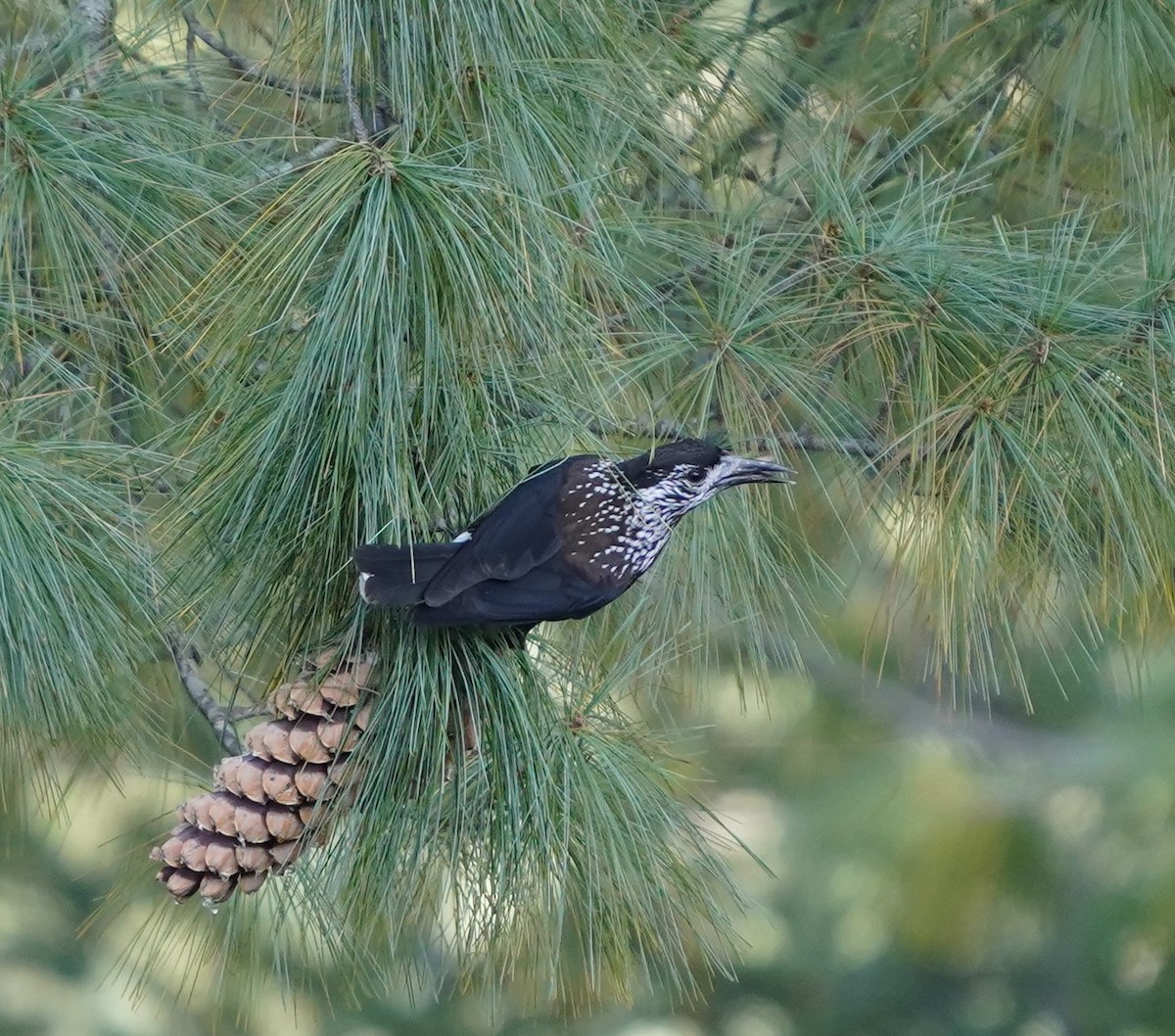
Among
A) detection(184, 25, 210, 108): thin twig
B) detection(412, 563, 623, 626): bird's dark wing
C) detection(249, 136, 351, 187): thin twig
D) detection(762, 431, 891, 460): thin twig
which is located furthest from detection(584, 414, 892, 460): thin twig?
detection(184, 25, 210, 108): thin twig

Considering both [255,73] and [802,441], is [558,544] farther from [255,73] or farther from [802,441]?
[255,73]

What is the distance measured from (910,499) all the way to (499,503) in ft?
1.21

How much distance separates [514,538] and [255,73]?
40 centimetres

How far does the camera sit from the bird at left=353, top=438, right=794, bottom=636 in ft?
2.66

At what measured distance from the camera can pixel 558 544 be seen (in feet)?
3.13

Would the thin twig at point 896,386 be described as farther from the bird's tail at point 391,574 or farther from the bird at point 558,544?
the bird's tail at point 391,574

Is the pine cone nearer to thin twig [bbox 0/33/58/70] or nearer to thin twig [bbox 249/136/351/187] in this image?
thin twig [bbox 249/136/351/187]

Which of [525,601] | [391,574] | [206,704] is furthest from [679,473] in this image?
[206,704]

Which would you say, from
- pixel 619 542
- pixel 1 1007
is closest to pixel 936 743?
pixel 619 542

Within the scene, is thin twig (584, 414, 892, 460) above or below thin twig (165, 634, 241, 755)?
above

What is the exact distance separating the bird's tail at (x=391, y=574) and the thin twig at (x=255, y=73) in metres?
0.29

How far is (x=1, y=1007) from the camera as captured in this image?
3.12 meters

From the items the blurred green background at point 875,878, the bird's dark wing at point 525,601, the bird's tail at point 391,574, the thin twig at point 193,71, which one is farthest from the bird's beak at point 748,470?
the blurred green background at point 875,878

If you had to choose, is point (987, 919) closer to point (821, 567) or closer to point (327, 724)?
point (821, 567)
